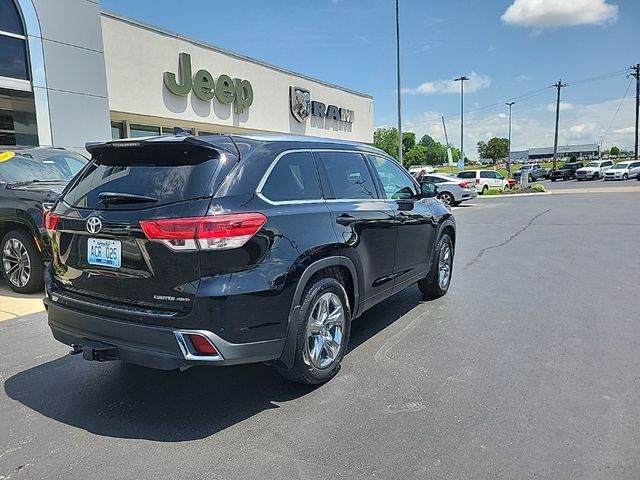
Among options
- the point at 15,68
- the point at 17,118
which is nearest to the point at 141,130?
the point at 17,118

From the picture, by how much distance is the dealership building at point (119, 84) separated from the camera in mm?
11336

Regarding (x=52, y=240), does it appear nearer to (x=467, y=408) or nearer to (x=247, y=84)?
(x=467, y=408)

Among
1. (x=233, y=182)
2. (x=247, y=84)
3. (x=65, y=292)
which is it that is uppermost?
(x=247, y=84)

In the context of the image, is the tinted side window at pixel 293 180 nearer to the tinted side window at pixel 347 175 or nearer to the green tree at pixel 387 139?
the tinted side window at pixel 347 175

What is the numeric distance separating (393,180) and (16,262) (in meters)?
4.89

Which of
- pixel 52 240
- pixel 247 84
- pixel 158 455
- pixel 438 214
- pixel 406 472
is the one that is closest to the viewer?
pixel 406 472

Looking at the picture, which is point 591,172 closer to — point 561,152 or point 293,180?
point 293,180

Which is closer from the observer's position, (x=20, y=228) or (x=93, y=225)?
(x=93, y=225)

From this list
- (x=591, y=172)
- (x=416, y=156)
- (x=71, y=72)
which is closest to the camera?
(x=71, y=72)

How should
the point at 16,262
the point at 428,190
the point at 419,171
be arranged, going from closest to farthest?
the point at 428,190
the point at 16,262
the point at 419,171

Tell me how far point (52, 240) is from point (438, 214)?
4.10 meters

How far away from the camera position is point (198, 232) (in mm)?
2885

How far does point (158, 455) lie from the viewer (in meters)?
2.83

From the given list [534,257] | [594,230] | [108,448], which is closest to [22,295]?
[108,448]
